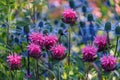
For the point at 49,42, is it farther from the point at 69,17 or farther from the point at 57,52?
the point at 69,17

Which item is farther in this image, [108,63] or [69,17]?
[69,17]

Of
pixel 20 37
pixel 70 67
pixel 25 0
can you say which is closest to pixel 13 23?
pixel 20 37

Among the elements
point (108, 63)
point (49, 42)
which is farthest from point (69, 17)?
point (108, 63)

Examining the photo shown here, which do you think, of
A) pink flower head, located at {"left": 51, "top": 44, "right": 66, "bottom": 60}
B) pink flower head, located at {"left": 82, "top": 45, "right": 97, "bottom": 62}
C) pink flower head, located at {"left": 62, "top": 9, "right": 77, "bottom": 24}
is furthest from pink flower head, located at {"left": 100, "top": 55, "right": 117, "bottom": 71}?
pink flower head, located at {"left": 62, "top": 9, "right": 77, "bottom": 24}

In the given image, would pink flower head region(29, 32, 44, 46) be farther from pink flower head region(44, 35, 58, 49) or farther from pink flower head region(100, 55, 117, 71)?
pink flower head region(100, 55, 117, 71)

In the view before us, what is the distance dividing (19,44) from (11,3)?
19 cm

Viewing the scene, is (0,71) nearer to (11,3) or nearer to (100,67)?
(11,3)

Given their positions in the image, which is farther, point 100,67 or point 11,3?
point 11,3

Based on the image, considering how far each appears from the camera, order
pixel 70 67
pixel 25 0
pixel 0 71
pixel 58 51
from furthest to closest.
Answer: pixel 25 0, pixel 0 71, pixel 70 67, pixel 58 51

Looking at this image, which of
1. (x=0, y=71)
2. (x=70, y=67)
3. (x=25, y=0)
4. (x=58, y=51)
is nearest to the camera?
(x=58, y=51)

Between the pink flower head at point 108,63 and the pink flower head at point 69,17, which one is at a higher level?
the pink flower head at point 69,17

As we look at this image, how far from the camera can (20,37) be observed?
2.34 m

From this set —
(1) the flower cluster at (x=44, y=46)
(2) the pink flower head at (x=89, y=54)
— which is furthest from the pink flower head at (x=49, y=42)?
(2) the pink flower head at (x=89, y=54)

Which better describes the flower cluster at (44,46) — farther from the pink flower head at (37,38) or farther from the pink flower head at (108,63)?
the pink flower head at (108,63)
